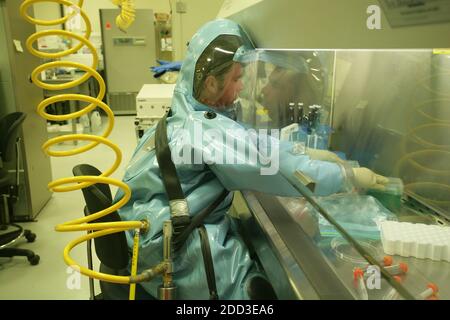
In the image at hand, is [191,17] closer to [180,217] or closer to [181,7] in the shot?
[181,7]

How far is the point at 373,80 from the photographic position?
4.99ft

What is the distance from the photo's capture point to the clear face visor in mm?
1506

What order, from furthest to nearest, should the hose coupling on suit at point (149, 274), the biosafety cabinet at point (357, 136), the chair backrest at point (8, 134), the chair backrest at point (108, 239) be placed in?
1. the chair backrest at point (8, 134)
2. the chair backrest at point (108, 239)
3. the hose coupling on suit at point (149, 274)
4. the biosafety cabinet at point (357, 136)

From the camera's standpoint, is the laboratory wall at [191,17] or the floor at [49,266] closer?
the floor at [49,266]

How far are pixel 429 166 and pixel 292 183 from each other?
547mm

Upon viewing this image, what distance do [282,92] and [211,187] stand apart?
0.73m

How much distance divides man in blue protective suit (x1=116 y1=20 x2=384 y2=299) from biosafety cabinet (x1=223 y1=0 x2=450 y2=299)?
7cm

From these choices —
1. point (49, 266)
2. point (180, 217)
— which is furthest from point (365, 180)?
point (49, 266)

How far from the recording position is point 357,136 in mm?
1598

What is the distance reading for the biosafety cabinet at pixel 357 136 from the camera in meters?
0.76

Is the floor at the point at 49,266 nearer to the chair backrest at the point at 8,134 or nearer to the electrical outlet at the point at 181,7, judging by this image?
the chair backrest at the point at 8,134

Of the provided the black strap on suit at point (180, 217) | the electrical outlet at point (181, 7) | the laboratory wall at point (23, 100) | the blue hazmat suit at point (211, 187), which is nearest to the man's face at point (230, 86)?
the blue hazmat suit at point (211, 187)

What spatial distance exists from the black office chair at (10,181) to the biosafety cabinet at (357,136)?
164 cm

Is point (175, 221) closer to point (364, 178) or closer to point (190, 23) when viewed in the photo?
point (364, 178)
